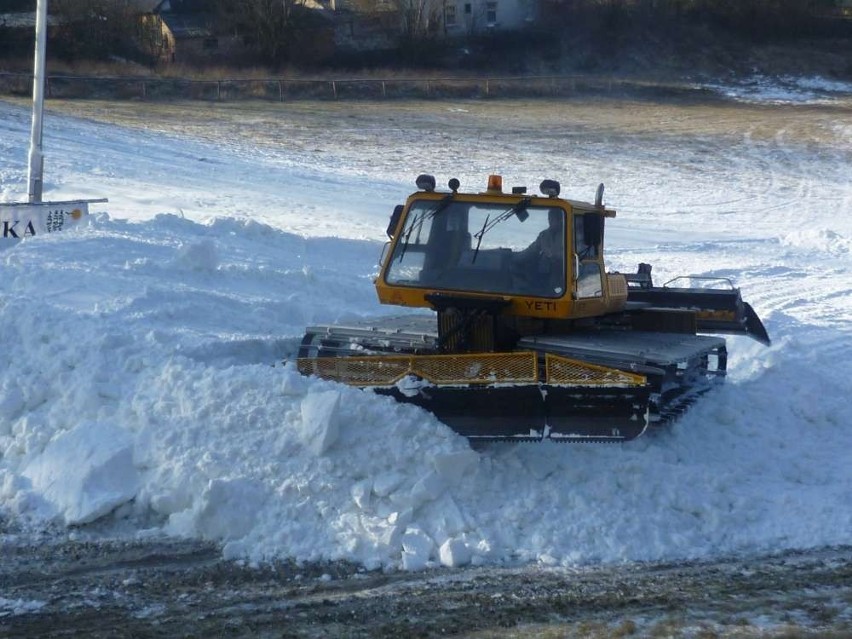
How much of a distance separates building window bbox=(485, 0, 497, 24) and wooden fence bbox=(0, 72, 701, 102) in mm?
9933

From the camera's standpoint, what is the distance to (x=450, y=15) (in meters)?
54.0

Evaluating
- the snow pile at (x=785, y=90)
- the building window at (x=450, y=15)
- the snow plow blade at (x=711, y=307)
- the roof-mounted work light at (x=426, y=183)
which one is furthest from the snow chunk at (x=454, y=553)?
the building window at (x=450, y=15)

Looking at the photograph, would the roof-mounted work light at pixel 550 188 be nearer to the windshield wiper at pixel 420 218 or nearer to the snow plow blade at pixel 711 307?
the windshield wiper at pixel 420 218

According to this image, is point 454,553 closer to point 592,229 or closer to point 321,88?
point 592,229

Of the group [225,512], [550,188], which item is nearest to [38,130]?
[550,188]

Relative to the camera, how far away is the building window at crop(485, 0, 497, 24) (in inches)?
2167

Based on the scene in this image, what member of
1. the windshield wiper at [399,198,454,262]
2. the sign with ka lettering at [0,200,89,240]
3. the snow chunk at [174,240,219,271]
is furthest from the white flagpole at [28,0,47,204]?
the windshield wiper at [399,198,454,262]

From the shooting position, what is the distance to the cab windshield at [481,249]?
8828mm

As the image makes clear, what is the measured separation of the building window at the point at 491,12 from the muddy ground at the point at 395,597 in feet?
164

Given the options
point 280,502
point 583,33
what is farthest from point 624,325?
point 583,33

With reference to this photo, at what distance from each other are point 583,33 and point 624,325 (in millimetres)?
42915

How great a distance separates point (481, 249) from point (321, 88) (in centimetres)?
3361

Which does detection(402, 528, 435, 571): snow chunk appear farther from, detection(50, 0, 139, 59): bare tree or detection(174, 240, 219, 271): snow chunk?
detection(50, 0, 139, 59): bare tree

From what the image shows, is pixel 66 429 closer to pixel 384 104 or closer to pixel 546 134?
pixel 546 134
